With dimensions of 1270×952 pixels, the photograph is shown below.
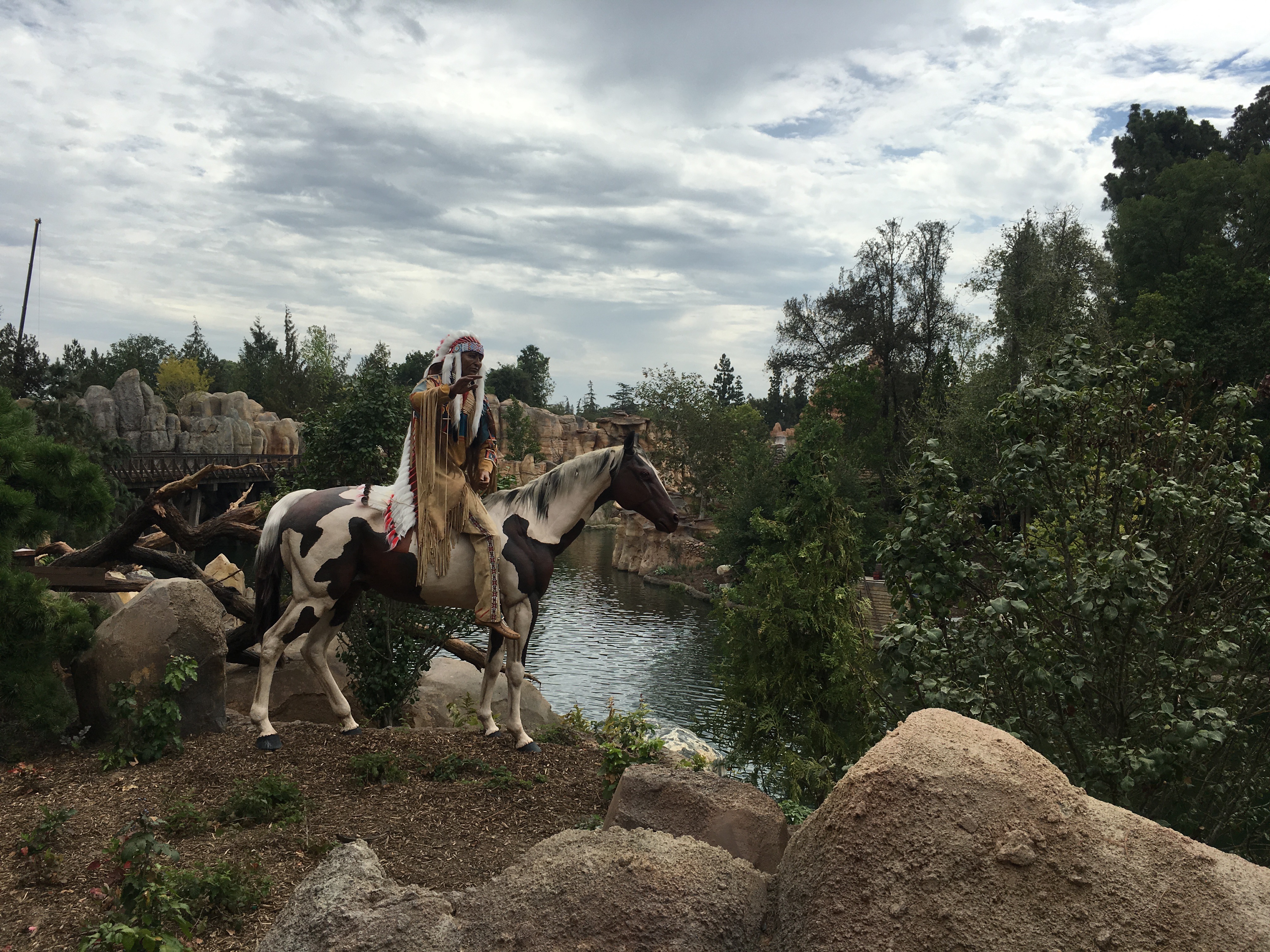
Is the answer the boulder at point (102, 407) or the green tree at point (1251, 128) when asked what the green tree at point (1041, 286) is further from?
the boulder at point (102, 407)

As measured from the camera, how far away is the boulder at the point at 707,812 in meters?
4.95

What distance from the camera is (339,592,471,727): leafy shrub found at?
936cm

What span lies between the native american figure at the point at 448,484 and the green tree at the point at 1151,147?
149 feet

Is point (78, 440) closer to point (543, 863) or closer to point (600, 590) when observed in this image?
point (600, 590)

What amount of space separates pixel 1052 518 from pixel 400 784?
4768 mm

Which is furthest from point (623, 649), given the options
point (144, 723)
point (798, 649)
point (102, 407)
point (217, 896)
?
point (102, 407)

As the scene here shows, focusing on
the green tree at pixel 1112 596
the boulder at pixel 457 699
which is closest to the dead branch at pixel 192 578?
the boulder at pixel 457 699

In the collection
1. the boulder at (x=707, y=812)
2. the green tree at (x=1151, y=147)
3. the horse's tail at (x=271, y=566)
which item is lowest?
the boulder at (x=707, y=812)

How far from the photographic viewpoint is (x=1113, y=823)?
9.16ft

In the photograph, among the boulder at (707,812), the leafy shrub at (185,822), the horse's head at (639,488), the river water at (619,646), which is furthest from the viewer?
the river water at (619,646)

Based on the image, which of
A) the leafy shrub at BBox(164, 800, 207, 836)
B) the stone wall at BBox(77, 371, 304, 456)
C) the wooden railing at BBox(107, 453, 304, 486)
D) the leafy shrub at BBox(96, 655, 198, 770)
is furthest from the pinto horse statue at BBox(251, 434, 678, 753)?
the stone wall at BBox(77, 371, 304, 456)

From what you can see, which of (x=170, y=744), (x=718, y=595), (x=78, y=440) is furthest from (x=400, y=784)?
(x=78, y=440)

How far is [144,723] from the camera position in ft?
22.0

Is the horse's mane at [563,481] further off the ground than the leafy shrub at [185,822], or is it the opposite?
the horse's mane at [563,481]
